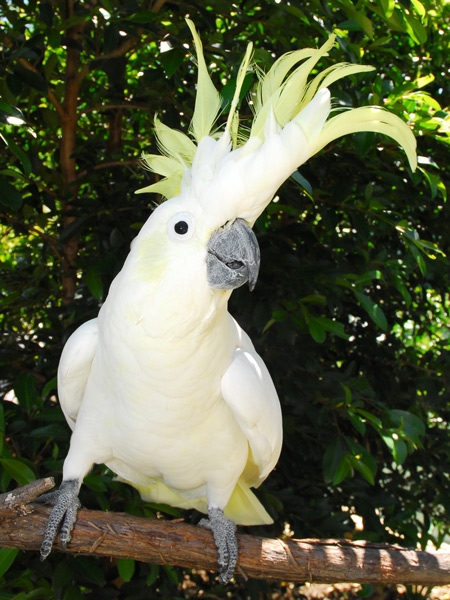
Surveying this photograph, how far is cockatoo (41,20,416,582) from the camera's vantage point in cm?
151

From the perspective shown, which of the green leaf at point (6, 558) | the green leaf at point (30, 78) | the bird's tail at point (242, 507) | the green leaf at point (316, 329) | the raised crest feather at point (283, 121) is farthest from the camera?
the bird's tail at point (242, 507)

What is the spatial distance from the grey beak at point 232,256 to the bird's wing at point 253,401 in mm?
352

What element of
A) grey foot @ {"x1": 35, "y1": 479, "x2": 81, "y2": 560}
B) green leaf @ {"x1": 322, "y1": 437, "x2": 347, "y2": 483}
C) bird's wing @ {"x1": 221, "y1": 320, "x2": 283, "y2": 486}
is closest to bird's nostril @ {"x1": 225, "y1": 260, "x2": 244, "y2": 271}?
bird's wing @ {"x1": 221, "y1": 320, "x2": 283, "y2": 486}

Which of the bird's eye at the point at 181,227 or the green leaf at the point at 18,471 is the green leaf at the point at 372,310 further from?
the green leaf at the point at 18,471

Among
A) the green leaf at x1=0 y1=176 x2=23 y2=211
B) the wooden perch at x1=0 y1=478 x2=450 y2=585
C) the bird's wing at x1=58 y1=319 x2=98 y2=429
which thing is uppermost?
the green leaf at x1=0 y1=176 x2=23 y2=211

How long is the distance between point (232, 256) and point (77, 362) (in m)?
0.64

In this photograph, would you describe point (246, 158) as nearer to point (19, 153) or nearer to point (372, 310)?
point (19, 153)

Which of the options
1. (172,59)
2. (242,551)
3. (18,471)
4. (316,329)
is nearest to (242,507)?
(242,551)

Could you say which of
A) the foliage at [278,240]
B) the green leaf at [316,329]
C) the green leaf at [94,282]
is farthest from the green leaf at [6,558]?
the green leaf at [316,329]

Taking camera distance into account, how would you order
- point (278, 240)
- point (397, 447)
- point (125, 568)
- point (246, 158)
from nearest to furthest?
point (246, 158), point (125, 568), point (397, 447), point (278, 240)

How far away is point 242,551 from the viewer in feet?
6.20

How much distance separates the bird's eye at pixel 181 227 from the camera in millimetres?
1559

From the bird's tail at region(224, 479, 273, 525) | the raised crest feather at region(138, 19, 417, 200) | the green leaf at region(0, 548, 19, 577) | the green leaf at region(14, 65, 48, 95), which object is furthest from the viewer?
the bird's tail at region(224, 479, 273, 525)

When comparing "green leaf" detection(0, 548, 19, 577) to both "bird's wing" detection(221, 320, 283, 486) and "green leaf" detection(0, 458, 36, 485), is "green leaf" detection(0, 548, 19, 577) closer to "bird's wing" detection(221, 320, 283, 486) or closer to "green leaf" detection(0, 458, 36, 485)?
"green leaf" detection(0, 458, 36, 485)
